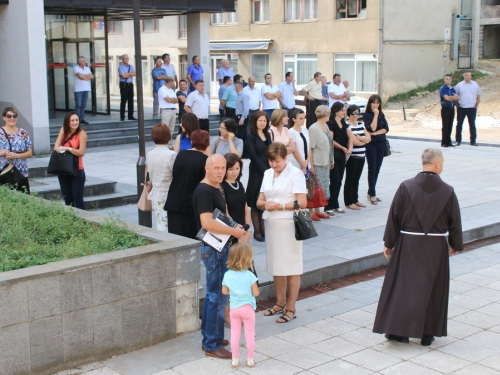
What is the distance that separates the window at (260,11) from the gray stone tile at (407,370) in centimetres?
3664

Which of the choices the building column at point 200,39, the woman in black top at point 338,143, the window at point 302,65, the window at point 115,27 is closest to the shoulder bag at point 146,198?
the woman in black top at point 338,143

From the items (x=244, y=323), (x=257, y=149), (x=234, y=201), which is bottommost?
(x=244, y=323)

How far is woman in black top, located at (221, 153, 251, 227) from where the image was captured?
652 cm

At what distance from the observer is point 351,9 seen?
3616 centimetres

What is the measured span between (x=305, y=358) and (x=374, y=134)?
6.27 metres

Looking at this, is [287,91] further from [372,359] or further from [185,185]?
[372,359]

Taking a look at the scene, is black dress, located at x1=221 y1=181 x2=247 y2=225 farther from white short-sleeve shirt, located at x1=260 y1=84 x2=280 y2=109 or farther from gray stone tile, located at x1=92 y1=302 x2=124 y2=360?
white short-sleeve shirt, located at x1=260 y1=84 x2=280 y2=109

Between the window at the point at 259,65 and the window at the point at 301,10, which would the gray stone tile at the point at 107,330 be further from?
the window at the point at 259,65

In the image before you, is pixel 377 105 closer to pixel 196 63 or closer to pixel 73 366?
pixel 73 366

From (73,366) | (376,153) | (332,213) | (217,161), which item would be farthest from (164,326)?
(376,153)

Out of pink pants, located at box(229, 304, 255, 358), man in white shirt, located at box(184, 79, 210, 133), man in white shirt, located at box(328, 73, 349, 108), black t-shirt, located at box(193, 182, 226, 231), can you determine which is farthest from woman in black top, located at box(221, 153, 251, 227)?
man in white shirt, located at box(328, 73, 349, 108)

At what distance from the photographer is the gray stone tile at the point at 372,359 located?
5828mm

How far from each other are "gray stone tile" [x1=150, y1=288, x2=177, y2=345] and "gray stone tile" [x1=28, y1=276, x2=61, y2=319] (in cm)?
94

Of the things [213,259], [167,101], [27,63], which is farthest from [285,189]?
[167,101]
